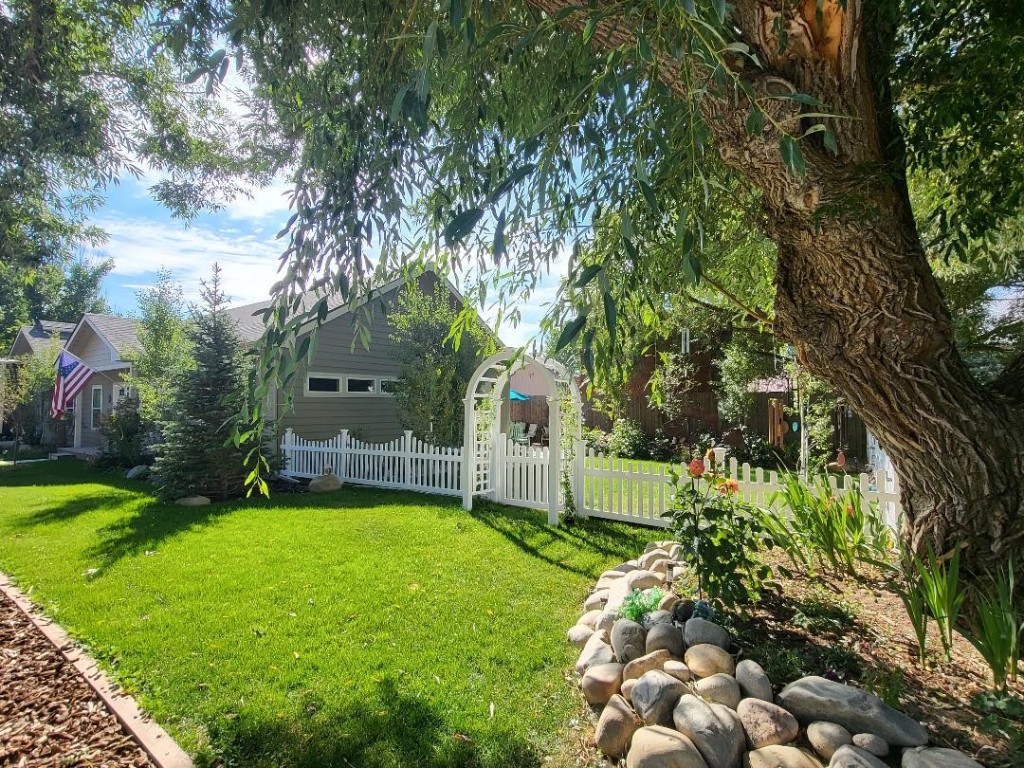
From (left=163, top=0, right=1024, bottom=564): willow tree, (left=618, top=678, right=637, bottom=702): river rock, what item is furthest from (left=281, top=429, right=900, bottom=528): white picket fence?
(left=163, top=0, right=1024, bottom=564): willow tree

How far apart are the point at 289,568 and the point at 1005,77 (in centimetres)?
610

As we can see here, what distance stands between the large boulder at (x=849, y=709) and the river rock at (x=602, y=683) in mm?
765

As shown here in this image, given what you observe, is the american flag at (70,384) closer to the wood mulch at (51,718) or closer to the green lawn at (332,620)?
the green lawn at (332,620)

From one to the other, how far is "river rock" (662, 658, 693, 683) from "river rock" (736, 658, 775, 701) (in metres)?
0.24

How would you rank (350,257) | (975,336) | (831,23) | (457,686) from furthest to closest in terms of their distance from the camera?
1. (975,336)
2. (457,686)
3. (350,257)
4. (831,23)

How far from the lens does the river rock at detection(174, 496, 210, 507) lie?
7883 mm

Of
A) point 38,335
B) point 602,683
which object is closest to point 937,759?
point 602,683

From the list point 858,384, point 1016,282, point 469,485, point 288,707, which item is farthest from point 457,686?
point 1016,282

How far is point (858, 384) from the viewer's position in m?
2.45

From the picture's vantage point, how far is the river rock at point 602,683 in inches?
103

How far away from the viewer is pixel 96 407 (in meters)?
16.3

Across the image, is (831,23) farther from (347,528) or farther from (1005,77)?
(347,528)

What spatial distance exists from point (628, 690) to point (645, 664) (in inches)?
7.3

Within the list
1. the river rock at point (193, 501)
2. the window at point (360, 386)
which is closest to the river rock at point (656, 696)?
the river rock at point (193, 501)
